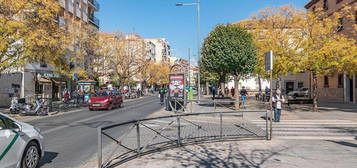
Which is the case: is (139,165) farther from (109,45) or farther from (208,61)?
(109,45)

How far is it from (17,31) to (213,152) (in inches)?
619

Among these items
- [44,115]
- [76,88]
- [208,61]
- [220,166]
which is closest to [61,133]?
[220,166]

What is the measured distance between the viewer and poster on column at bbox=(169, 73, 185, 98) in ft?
66.1

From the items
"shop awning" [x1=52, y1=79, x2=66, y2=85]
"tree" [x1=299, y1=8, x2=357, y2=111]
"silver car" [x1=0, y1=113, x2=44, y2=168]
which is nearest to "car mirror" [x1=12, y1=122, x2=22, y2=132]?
"silver car" [x1=0, y1=113, x2=44, y2=168]

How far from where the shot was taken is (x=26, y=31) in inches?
657

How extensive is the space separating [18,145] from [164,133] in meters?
3.75

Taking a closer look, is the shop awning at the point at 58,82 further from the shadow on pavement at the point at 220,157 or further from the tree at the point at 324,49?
the shadow on pavement at the point at 220,157

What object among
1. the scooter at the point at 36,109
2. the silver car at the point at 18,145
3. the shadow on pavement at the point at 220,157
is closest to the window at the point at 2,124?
the silver car at the point at 18,145

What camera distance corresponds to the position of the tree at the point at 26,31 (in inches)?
630

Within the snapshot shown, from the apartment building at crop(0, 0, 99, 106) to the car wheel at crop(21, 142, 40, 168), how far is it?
59.3 ft

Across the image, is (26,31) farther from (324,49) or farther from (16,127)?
(324,49)

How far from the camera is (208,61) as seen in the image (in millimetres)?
20719

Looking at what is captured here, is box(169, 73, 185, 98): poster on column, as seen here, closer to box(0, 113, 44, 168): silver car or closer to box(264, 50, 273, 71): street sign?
box(264, 50, 273, 71): street sign

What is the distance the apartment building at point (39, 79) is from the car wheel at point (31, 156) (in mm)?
18089
